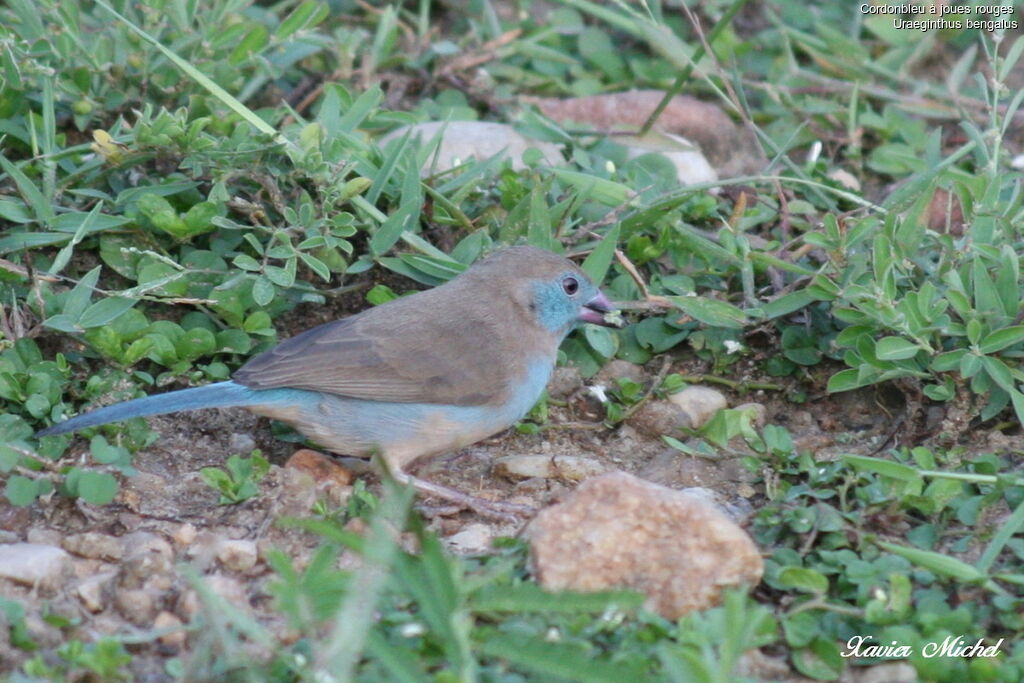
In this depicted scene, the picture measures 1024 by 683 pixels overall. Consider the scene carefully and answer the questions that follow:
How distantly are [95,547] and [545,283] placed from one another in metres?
1.83

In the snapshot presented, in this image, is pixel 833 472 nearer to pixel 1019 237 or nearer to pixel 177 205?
pixel 1019 237

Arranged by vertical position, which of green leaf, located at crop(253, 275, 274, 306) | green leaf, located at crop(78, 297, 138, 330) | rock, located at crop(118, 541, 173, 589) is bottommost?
rock, located at crop(118, 541, 173, 589)

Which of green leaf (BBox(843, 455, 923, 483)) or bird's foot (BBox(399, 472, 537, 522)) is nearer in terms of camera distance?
green leaf (BBox(843, 455, 923, 483))

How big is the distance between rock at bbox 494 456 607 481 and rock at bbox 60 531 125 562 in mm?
1347

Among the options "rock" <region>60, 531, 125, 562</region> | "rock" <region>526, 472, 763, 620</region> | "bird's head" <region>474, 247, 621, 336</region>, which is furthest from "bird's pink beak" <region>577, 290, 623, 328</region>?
"rock" <region>60, 531, 125, 562</region>

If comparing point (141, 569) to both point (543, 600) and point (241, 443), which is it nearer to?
point (241, 443)

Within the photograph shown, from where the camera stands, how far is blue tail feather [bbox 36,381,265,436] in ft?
13.1

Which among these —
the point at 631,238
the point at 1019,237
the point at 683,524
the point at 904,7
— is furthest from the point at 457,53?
the point at 683,524

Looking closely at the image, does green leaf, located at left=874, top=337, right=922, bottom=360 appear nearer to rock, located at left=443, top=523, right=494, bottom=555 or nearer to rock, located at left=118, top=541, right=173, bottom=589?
rock, located at left=443, top=523, right=494, bottom=555

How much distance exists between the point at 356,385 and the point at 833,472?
1574 mm

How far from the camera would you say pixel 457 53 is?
20.3ft

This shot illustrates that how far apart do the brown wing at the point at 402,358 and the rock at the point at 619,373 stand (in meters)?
0.58

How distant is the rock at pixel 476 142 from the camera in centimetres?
537

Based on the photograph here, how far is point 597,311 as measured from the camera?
4.75m
